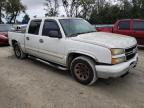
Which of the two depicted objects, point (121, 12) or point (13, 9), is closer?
point (121, 12)

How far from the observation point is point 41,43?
6188 mm

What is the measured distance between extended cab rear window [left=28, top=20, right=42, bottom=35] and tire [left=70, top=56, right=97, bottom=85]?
2.04 meters

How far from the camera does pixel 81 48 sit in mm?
4883

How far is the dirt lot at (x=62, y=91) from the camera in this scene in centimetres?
412

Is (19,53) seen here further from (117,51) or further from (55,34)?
(117,51)

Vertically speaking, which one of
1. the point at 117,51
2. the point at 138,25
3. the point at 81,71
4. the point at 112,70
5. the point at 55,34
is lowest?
the point at 81,71

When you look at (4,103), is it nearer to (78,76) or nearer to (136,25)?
(78,76)

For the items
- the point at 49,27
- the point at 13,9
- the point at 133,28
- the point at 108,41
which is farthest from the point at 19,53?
the point at 13,9

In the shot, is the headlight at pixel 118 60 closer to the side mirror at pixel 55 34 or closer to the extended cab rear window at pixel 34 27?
the side mirror at pixel 55 34

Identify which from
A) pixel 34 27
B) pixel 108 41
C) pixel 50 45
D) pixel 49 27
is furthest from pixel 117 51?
pixel 34 27

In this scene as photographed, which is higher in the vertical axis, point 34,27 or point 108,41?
point 34,27

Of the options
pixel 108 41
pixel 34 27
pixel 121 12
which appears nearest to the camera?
pixel 108 41

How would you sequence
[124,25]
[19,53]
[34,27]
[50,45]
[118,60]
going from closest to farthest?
1. [118,60]
2. [50,45]
3. [34,27]
4. [19,53]
5. [124,25]

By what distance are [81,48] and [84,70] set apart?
1.93 feet
